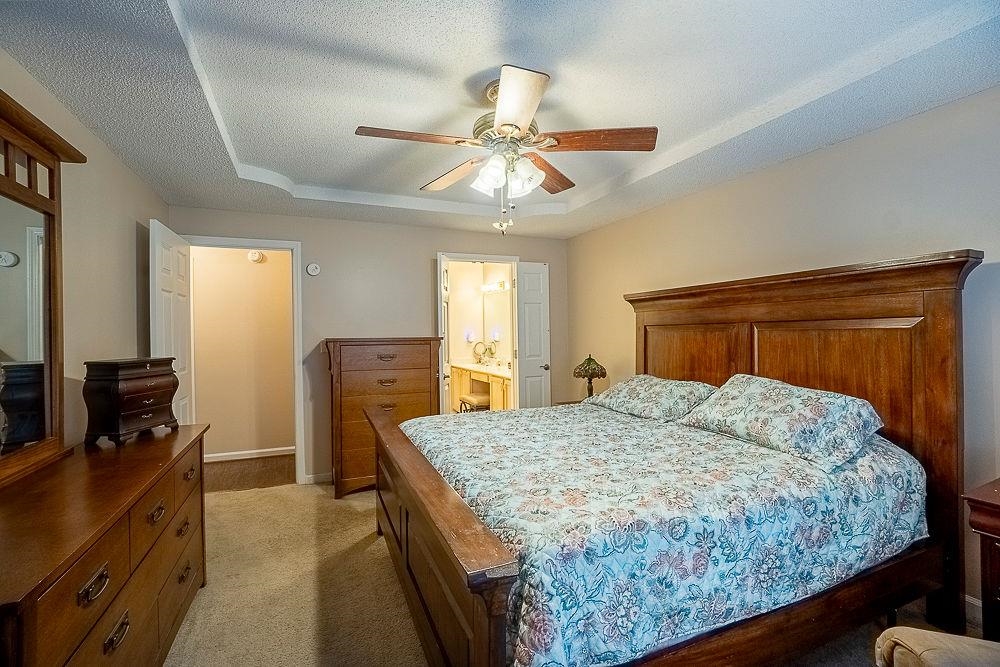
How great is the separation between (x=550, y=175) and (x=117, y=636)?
8.19ft

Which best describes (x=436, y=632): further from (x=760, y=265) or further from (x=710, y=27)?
(x=760, y=265)

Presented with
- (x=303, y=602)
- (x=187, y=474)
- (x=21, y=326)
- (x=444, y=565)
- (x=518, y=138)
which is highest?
(x=518, y=138)

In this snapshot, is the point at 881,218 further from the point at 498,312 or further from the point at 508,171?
the point at 498,312

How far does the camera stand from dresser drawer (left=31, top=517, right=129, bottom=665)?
3.23 feet

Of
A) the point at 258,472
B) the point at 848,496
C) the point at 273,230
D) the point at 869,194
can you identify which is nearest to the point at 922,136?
the point at 869,194

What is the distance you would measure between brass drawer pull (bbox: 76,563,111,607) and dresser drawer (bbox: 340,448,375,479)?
240 centimetres

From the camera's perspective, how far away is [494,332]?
6.12 meters

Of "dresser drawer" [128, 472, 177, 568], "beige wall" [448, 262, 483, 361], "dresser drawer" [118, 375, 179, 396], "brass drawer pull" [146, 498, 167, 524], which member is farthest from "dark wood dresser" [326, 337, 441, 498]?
"beige wall" [448, 262, 483, 361]

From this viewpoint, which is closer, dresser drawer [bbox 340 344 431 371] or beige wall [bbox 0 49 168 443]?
beige wall [bbox 0 49 168 443]

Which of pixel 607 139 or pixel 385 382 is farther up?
pixel 607 139

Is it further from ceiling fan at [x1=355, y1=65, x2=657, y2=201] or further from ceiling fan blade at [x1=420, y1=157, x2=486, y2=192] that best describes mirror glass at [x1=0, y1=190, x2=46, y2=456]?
ceiling fan blade at [x1=420, y1=157, x2=486, y2=192]

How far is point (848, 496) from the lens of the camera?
1750 mm

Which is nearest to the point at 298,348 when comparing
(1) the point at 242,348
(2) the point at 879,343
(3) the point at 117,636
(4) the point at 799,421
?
(1) the point at 242,348

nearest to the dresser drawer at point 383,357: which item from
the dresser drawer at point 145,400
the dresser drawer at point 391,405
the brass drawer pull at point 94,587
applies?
the dresser drawer at point 391,405
